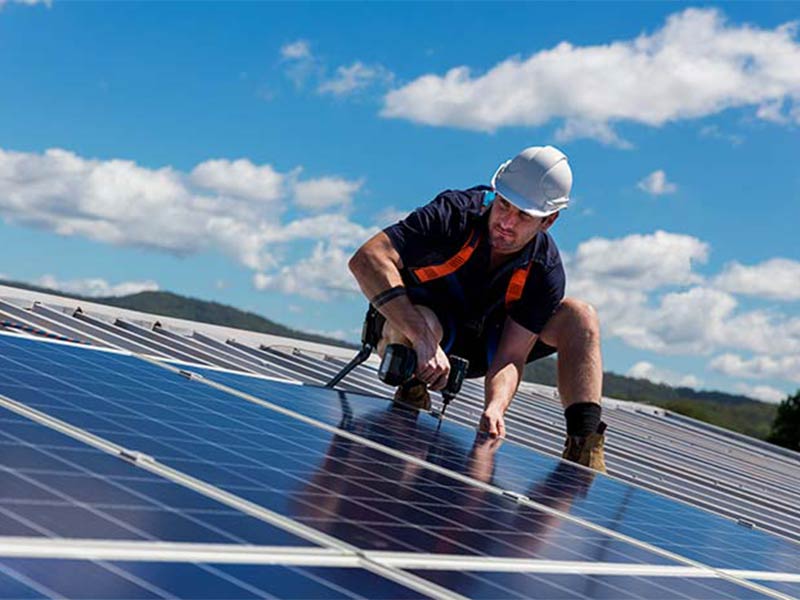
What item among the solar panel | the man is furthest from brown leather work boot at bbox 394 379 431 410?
the solar panel

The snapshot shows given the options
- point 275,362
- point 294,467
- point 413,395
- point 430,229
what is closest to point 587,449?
point 413,395

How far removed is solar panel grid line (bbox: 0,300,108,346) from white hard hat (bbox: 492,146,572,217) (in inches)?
147

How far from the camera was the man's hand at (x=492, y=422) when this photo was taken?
28.9 feet

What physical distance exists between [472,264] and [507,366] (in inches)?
33.7

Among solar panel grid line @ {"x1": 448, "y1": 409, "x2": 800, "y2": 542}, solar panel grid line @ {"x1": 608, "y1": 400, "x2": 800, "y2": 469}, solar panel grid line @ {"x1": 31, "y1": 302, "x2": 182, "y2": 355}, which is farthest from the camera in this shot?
solar panel grid line @ {"x1": 608, "y1": 400, "x2": 800, "y2": 469}

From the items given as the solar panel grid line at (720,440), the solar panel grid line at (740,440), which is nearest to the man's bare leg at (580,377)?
the solar panel grid line at (720,440)

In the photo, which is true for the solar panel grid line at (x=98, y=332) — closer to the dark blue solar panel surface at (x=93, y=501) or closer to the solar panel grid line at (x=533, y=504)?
the solar panel grid line at (x=533, y=504)

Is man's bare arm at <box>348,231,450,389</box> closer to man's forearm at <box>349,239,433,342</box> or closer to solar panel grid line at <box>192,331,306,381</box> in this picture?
man's forearm at <box>349,239,433,342</box>

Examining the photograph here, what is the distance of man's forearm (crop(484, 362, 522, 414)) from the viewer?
9.03m

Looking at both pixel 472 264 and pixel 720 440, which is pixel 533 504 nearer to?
pixel 472 264

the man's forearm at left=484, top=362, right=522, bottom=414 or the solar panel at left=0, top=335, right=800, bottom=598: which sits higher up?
the man's forearm at left=484, top=362, right=522, bottom=414

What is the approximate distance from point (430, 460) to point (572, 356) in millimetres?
3344

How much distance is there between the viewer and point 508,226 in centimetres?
865

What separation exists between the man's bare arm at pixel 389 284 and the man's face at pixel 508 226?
69cm
